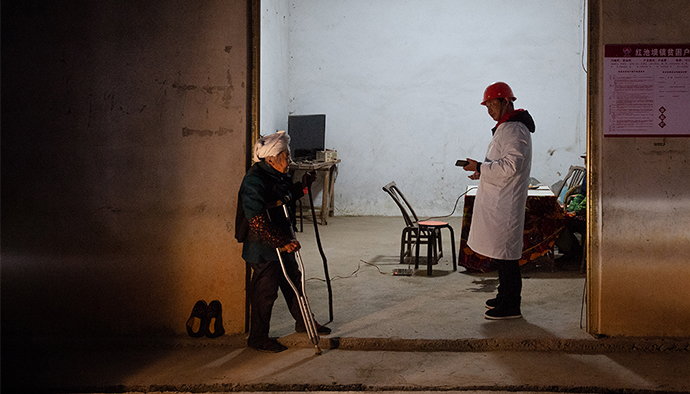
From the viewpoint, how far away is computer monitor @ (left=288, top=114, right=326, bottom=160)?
9.47 metres

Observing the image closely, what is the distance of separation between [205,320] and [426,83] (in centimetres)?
711

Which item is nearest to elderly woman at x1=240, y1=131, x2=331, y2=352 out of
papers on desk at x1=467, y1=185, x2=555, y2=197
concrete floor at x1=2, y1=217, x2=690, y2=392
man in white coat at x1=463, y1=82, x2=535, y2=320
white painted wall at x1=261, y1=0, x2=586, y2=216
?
concrete floor at x1=2, y1=217, x2=690, y2=392

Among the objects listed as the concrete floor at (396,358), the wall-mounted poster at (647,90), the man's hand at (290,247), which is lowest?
the concrete floor at (396,358)

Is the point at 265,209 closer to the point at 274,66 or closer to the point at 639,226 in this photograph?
the point at 639,226

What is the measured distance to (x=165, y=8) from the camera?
3.50 m

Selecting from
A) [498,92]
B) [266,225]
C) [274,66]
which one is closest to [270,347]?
[266,225]

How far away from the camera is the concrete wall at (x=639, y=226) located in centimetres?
346

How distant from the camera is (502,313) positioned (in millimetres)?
3893

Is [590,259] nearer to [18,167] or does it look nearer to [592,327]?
[592,327]

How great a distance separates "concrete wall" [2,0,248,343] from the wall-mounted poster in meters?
2.26

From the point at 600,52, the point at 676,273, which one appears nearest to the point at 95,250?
the point at 600,52

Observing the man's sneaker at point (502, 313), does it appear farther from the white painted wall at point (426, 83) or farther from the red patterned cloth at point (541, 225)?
the white painted wall at point (426, 83)

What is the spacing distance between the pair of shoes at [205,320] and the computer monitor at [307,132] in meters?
5.94

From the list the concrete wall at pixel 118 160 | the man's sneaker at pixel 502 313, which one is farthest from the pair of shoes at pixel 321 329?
the man's sneaker at pixel 502 313
